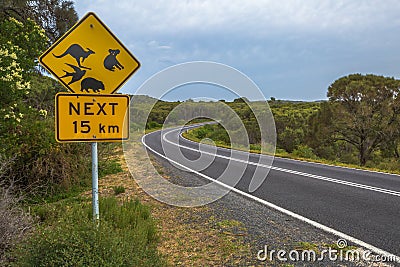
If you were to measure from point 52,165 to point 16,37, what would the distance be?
10.1 ft

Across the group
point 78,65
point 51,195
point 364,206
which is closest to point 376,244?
point 364,206

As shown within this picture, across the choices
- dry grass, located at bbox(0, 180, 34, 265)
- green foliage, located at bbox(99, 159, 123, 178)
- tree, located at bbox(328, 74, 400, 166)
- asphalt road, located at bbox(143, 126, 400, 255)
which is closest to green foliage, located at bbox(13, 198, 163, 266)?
dry grass, located at bbox(0, 180, 34, 265)

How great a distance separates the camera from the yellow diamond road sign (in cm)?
362

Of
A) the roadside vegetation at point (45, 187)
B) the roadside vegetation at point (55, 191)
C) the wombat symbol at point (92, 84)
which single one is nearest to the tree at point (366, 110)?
the roadside vegetation at point (55, 191)

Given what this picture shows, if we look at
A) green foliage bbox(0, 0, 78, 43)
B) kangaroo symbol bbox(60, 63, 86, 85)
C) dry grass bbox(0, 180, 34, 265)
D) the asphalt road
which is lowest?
the asphalt road

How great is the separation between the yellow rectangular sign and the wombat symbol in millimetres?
116

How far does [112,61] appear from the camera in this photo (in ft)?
12.6

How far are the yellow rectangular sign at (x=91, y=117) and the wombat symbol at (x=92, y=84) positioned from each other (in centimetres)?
12

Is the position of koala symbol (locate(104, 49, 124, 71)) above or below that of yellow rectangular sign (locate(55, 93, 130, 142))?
above

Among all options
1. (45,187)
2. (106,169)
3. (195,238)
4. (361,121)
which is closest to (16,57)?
(45,187)

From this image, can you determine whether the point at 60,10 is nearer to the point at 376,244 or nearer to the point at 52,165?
the point at 52,165

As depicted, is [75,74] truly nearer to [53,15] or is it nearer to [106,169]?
[106,169]

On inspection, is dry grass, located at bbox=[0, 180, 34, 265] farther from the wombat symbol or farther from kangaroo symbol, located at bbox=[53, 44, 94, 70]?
kangaroo symbol, located at bbox=[53, 44, 94, 70]

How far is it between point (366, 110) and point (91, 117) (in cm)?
2178
